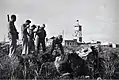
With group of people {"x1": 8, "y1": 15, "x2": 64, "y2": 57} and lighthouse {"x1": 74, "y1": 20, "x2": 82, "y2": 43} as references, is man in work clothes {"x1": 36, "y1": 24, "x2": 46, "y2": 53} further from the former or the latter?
lighthouse {"x1": 74, "y1": 20, "x2": 82, "y2": 43}

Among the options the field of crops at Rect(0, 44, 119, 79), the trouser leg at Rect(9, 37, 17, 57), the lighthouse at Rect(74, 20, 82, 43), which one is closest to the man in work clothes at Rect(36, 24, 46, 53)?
the field of crops at Rect(0, 44, 119, 79)

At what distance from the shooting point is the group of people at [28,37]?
449 inches

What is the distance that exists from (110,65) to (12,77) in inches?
182

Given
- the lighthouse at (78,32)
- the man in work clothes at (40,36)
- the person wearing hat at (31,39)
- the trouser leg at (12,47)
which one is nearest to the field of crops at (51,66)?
the trouser leg at (12,47)

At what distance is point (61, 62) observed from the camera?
10.7 m

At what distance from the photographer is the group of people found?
37.4 ft

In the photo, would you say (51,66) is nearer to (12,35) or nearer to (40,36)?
(40,36)

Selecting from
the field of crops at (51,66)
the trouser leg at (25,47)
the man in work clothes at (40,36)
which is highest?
the man in work clothes at (40,36)

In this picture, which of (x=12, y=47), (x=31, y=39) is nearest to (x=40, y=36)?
(x=31, y=39)

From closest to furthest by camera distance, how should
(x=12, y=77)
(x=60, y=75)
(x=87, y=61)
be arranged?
(x=12, y=77)
(x=60, y=75)
(x=87, y=61)

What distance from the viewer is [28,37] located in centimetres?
1200

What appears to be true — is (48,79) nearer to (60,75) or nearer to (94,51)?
(60,75)

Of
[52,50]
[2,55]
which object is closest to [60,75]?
[52,50]

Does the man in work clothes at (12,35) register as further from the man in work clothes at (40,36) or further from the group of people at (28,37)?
the man in work clothes at (40,36)
